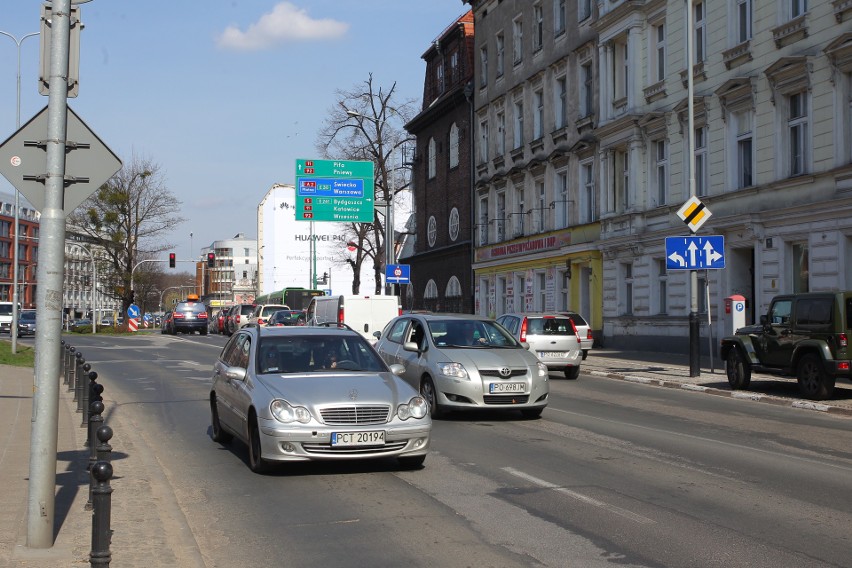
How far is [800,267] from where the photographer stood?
2594 cm

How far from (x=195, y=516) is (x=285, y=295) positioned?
54.4m

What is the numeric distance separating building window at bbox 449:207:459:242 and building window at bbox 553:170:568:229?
12.2 meters

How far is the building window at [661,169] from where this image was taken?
32594mm

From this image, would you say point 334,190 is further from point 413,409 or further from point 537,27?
point 413,409

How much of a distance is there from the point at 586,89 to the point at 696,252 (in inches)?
711

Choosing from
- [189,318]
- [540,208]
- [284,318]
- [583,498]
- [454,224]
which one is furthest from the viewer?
[189,318]

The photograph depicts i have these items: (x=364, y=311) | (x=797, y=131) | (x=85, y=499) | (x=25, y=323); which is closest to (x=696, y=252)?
(x=797, y=131)

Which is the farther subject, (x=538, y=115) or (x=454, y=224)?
(x=454, y=224)

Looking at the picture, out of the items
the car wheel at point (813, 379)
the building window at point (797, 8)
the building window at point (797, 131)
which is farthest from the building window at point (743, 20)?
the car wheel at point (813, 379)

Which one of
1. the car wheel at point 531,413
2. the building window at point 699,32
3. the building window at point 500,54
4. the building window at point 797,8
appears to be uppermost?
the building window at point 500,54

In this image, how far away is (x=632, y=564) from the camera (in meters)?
6.23

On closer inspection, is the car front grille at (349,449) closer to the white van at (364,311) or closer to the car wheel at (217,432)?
the car wheel at (217,432)

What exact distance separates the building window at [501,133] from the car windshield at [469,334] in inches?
1256

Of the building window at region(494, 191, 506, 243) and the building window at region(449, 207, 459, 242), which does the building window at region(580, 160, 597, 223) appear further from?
the building window at region(449, 207, 459, 242)
